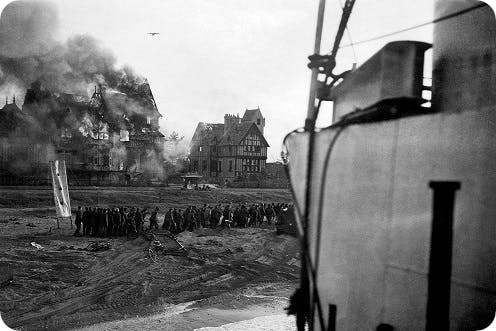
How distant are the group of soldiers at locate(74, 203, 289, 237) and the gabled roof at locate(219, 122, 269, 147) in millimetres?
2381

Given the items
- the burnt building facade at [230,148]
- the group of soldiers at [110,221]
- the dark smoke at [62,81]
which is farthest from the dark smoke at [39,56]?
the group of soldiers at [110,221]

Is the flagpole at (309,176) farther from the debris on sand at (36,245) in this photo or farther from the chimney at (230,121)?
the debris on sand at (36,245)

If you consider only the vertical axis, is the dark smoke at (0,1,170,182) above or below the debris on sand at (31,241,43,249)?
above

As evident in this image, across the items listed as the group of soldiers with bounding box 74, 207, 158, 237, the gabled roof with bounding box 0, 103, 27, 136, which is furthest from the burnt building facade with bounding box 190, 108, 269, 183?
the group of soldiers with bounding box 74, 207, 158, 237

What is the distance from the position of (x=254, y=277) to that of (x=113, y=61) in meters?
3.92

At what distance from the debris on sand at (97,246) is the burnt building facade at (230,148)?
2821 millimetres

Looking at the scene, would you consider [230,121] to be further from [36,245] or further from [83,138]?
[36,245]

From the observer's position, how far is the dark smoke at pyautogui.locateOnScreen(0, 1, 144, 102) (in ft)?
11.9

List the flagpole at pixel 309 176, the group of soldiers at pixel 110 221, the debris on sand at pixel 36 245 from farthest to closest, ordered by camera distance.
A: the group of soldiers at pixel 110 221, the debris on sand at pixel 36 245, the flagpole at pixel 309 176

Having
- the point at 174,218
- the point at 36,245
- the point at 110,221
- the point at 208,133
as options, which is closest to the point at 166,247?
the point at 174,218

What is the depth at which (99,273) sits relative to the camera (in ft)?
18.4

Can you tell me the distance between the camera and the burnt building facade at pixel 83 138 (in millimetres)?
5598

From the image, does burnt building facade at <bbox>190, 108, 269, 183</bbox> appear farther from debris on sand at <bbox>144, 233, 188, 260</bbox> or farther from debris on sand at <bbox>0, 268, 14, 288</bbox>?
debris on sand at <bbox>0, 268, 14, 288</bbox>

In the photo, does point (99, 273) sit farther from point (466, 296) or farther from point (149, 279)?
point (466, 296)
